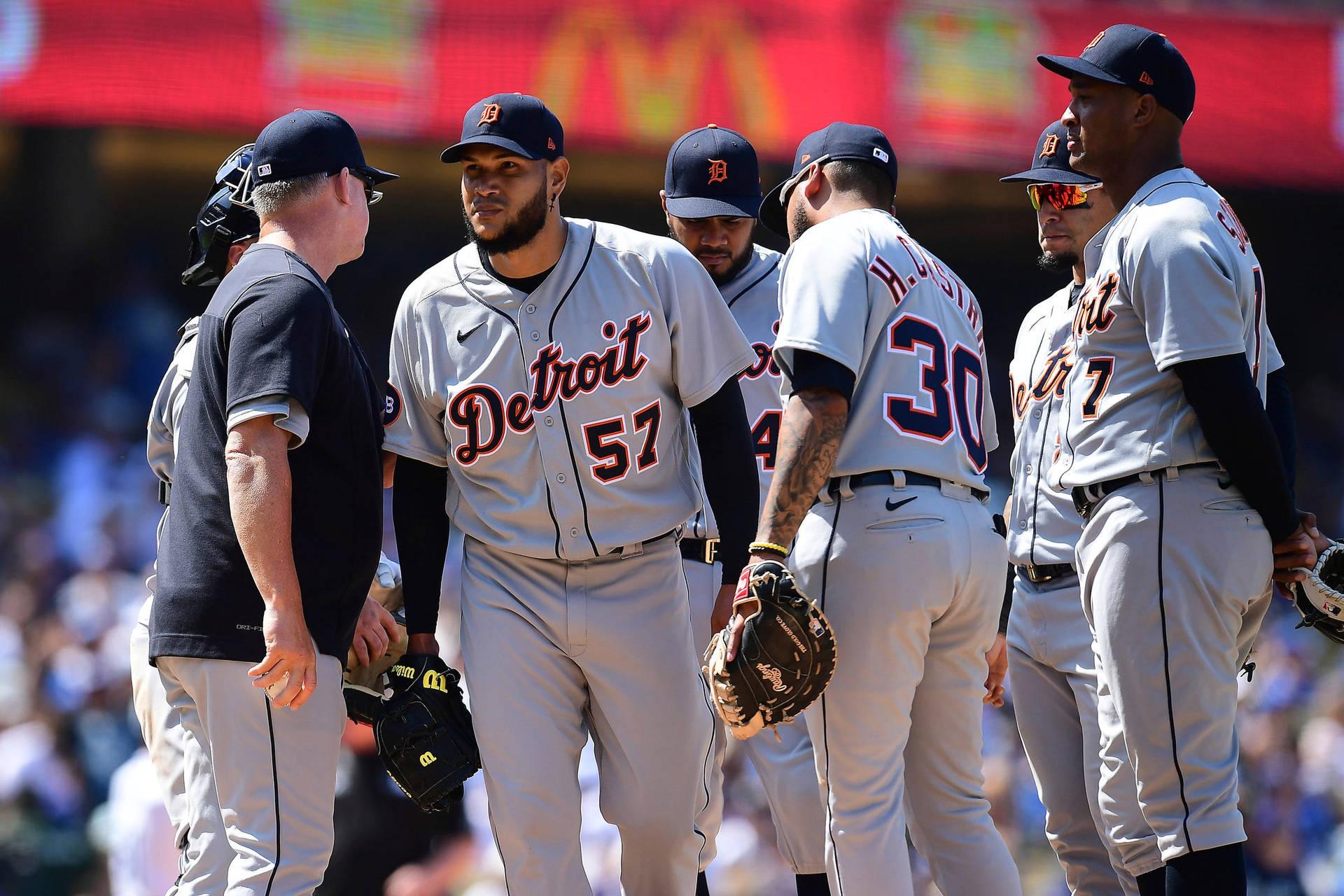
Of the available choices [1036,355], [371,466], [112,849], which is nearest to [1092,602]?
[1036,355]

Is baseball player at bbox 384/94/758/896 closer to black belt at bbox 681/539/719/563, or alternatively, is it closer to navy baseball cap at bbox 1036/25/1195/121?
black belt at bbox 681/539/719/563

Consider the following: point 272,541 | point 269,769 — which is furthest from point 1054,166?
point 269,769

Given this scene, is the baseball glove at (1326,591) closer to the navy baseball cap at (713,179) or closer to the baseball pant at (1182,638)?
the baseball pant at (1182,638)

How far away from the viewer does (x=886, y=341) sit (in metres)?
2.96

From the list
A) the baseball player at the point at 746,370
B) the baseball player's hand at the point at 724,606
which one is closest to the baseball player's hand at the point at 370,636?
the baseball player's hand at the point at 724,606

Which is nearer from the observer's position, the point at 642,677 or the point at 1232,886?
the point at 1232,886

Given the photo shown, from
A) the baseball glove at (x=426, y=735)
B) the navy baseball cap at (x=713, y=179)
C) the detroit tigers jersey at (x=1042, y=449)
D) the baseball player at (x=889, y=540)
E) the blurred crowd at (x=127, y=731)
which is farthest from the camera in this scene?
the blurred crowd at (x=127, y=731)

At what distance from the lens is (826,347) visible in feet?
9.20

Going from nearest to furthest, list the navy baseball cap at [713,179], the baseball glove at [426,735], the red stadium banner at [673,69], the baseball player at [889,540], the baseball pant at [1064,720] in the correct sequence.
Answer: the baseball player at [889,540] < the baseball glove at [426,735] < the baseball pant at [1064,720] < the navy baseball cap at [713,179] < the red stadium banner at [673,69]

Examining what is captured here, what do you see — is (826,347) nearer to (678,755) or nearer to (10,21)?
(678,755)

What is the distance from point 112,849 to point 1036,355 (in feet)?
15.2

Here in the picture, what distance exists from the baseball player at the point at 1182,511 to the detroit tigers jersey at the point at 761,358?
1248 millimetres

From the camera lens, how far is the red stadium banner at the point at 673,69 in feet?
22.5

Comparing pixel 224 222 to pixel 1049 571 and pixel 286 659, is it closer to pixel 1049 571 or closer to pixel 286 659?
pixel 286 659
